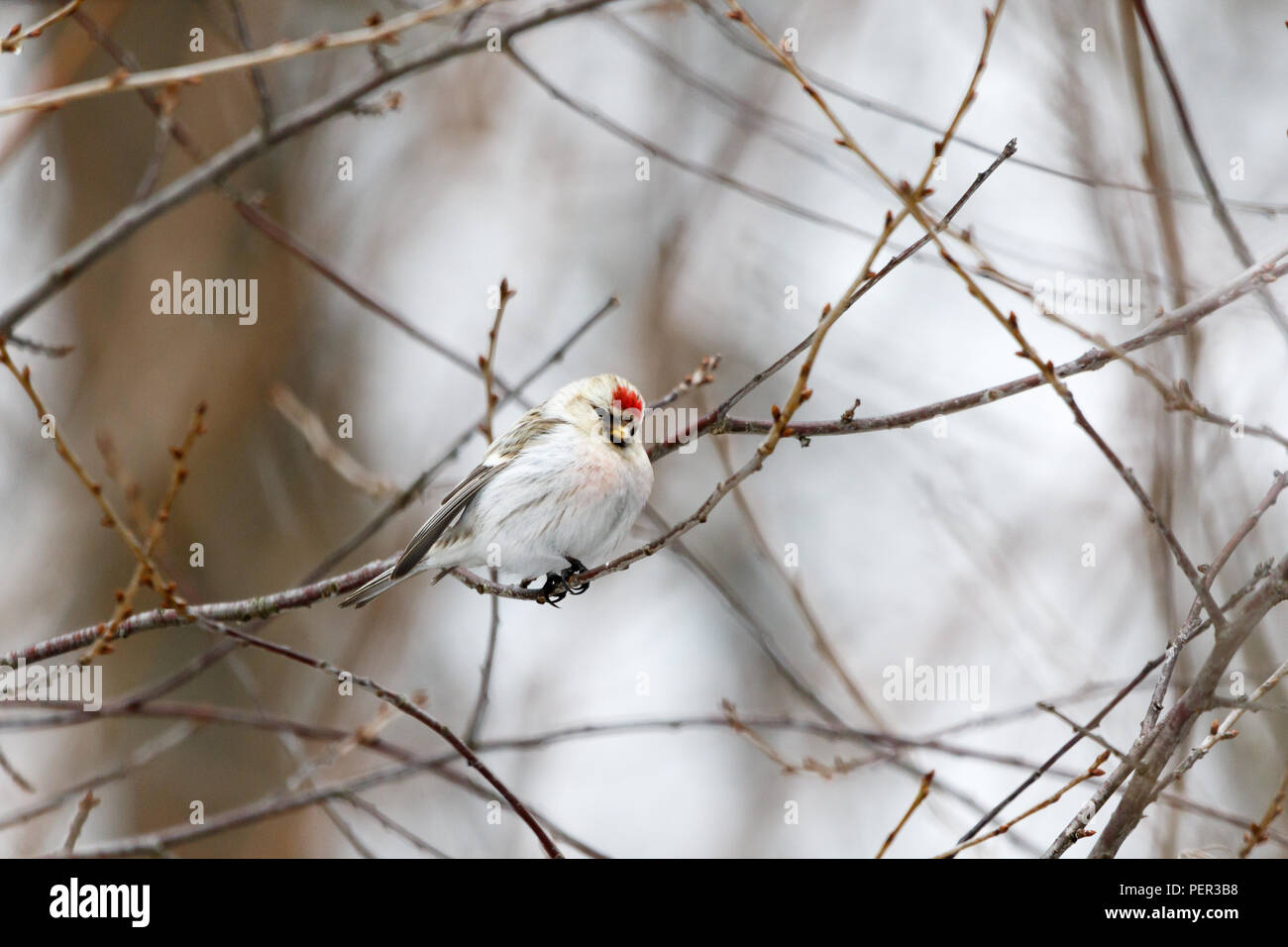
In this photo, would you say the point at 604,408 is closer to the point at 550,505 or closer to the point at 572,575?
the point at 550,505

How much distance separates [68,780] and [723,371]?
5633mm

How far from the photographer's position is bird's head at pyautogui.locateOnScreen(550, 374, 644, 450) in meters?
3.99

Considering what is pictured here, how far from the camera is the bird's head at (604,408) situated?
3992mm

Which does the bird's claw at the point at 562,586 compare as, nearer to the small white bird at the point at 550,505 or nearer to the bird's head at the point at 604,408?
the small white bird at the point at 550,505

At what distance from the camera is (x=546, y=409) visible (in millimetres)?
4633

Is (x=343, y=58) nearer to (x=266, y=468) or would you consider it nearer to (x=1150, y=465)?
(x=266, y=468)

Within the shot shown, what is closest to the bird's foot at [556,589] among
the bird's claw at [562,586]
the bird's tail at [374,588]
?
the bird's claw at [562,586]

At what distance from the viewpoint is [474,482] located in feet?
13.7

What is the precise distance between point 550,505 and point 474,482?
1.52ft

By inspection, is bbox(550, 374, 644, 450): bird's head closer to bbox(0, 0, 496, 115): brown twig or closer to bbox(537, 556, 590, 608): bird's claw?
bbox(537, 556, 590, 608): bird's claw

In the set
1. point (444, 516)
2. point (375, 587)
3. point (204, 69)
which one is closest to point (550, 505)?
point (444, 516)

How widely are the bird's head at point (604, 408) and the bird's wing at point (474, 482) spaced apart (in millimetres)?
97
